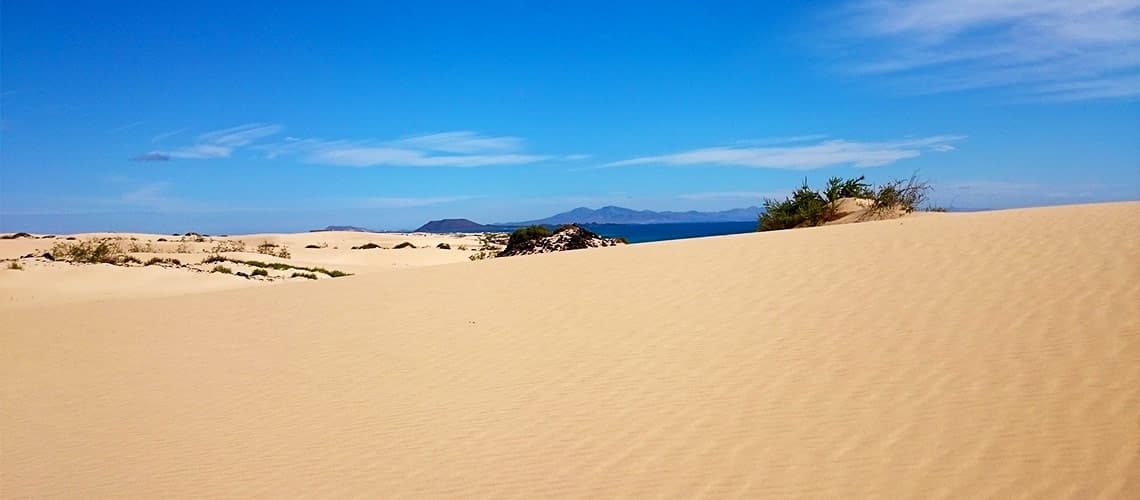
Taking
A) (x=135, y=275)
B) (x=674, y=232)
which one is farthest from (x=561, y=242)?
(x=674, y=232)

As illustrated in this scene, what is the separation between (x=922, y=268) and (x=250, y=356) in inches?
339

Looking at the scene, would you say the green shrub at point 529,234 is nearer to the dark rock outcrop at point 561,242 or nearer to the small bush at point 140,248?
the dark rock outcrop at point 561,242

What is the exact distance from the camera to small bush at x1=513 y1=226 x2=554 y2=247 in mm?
24141

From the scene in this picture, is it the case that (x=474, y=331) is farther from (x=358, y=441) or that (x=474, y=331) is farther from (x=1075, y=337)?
(x=1075, y=337)

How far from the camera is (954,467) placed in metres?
4.53

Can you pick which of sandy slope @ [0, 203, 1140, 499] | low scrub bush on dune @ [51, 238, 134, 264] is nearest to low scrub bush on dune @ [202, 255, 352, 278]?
low scrub bush on dune @ [51, 238, 134, 264]

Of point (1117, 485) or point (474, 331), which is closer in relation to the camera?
point (1117, 485)

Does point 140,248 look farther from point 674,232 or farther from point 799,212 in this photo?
point 674,232

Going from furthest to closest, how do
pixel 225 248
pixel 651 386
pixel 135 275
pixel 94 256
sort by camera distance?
pixel 225 248, pixel 94 256, pixel 135 275, pixel 651 386

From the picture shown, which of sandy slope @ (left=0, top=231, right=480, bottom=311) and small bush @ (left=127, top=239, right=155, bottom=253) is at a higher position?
small bush @ (left=127, top=239, right=155, bottom=253)

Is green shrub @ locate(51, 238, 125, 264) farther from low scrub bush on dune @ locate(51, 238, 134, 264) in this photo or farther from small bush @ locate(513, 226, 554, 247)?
small bush @ locate(513, 226, 554, 247)

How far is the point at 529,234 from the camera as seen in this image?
80.5 feet

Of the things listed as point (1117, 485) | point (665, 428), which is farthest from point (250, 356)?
point (1117, 485)

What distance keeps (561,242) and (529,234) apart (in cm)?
201
